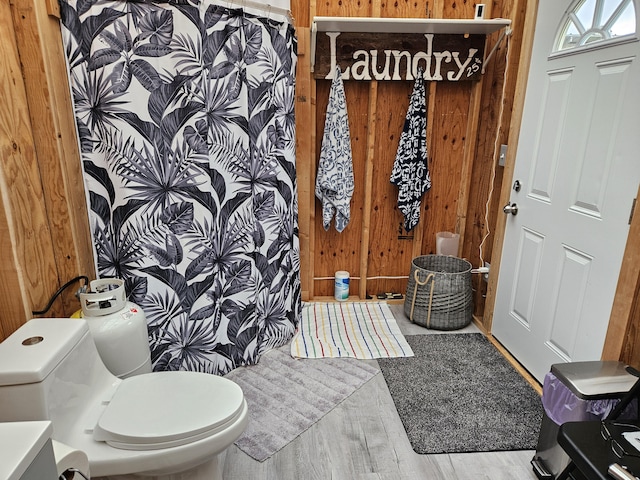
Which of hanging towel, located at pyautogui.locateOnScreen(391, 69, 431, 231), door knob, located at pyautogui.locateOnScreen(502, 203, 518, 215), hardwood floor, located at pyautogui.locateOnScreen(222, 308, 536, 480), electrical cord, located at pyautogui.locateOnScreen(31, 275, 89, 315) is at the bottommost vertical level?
hardwood floor, located at pyautogui.locateOnScreen(222, 308, 536, 480)

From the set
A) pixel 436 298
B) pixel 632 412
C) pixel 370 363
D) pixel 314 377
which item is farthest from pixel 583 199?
pixel 314 377

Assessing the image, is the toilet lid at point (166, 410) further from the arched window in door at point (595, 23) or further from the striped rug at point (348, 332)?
the arched window in door at point (595, 23)

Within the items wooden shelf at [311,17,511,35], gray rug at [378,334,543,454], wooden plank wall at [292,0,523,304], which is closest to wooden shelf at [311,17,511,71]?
wooden shelf at [311,17,511,35]

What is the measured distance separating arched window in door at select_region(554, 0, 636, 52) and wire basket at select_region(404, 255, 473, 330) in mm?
1405

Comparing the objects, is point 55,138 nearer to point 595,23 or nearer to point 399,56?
point 399,56

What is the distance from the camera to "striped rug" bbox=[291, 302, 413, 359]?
2.54 metres

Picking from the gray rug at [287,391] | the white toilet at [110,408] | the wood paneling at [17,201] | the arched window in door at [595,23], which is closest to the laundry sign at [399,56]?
the arched window in door at [595,23]

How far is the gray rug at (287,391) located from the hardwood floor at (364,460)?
56mm

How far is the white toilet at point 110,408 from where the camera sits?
1.23m

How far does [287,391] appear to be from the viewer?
2.18 metres

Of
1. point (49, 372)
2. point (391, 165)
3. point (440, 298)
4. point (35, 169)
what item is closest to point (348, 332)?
point (440, 298)

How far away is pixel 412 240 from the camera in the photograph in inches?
126

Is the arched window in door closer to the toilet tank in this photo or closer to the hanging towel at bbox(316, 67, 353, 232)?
the hanging towel at bbox(316, 67, 353, 232)

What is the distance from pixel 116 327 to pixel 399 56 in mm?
2291
